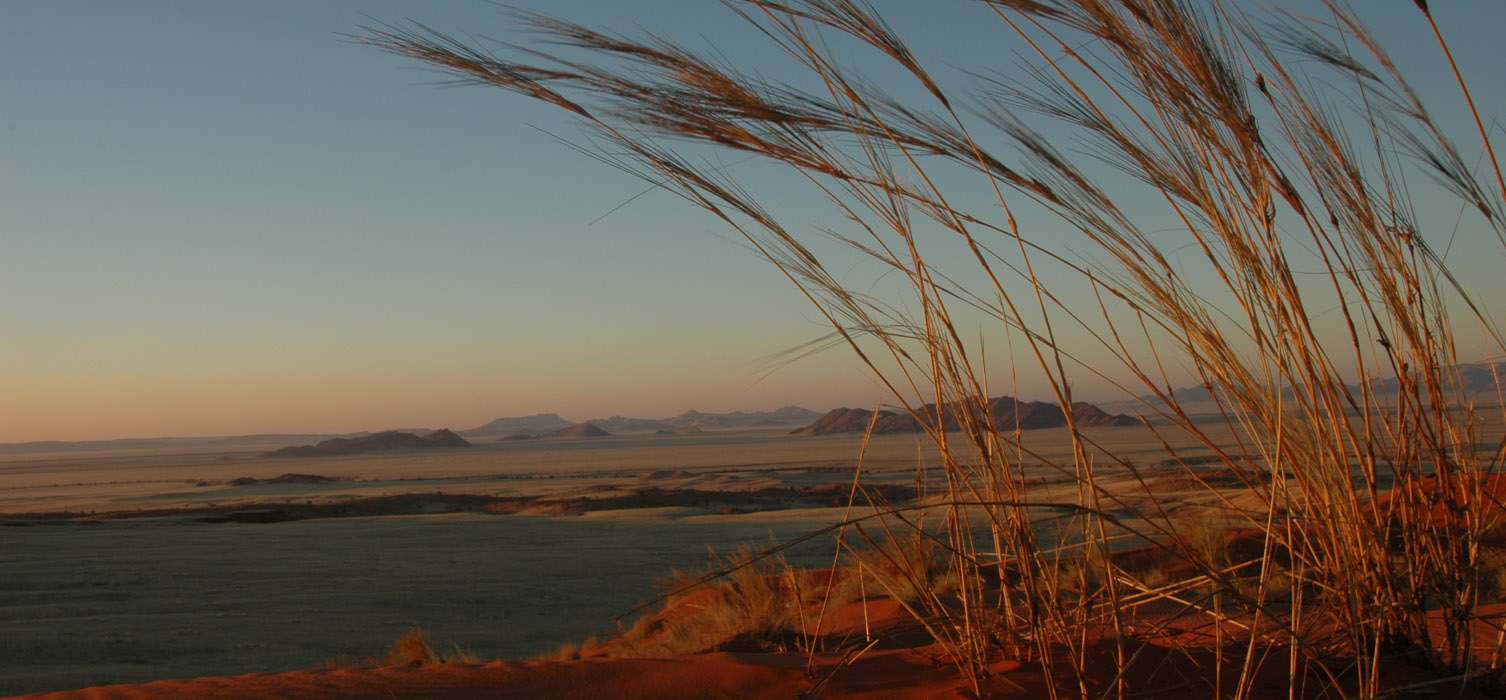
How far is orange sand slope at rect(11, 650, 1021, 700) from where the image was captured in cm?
300

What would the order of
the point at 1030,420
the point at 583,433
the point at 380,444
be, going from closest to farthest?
the point at 1030,420 → the point at 380,444 → the point at 583,433

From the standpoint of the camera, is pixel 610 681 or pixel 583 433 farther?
pixel 583 433

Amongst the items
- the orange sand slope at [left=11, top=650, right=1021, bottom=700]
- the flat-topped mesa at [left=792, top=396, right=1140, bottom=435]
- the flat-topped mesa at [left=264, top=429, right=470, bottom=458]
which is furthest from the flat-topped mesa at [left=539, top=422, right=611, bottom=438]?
the orange sand slope at [left=11, top=650, right=1021, bottom=700]

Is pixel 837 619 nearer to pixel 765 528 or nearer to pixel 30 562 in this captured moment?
pixel 765 528

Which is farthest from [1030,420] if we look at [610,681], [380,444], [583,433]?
[610,681]

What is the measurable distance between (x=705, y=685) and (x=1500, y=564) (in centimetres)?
656

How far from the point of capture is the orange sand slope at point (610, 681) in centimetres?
300

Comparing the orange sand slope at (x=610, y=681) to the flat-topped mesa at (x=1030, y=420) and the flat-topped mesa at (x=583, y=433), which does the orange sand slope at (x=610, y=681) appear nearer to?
A: the flat-topped mesa at (x=1030, y=420)

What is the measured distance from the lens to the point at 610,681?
10.5 ft

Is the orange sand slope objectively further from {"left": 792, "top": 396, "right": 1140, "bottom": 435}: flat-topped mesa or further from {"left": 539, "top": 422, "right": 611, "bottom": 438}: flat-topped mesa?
{"left": 539, "top": 422, "right": 611, "bottom": 438}: flat-topped mesa

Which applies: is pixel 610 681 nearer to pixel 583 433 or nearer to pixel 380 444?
pixel 380 444

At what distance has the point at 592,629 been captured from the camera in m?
9.21

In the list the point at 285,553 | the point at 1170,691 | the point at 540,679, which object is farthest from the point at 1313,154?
the point at 285,553

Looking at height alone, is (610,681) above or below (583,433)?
below
